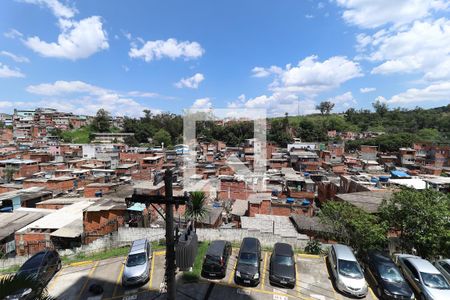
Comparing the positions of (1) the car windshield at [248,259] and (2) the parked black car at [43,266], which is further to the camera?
(1) the car windshield at [248,259]

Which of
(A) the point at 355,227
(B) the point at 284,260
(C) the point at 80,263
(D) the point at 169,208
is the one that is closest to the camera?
(D) the point at 169,208

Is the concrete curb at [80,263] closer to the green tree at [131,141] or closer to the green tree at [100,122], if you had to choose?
the green tree at [131,141]

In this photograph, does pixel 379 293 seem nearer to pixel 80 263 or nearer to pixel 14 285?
pixel 14 285

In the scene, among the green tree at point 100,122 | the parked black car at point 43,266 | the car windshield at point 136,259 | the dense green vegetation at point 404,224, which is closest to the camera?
the parked black car at point 43,266

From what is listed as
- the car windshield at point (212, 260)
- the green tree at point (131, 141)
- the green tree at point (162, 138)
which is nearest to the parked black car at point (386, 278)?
the car windshield at point (212, 260)

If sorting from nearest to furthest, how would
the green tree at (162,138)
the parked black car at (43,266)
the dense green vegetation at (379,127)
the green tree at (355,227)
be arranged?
the parked black car at (43,266), the green tree at (355,227), the dense green vegetation at (379,127), the green tree at (162,138)

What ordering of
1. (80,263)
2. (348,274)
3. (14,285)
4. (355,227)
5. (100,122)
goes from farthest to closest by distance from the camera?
(100,122) < (355,227) < (80,263) < (348,274) < (14,285)

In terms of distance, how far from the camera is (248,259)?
12.6 metres

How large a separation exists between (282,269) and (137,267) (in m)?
6.51

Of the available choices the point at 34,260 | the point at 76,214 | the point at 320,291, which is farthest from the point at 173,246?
the point at 76,214

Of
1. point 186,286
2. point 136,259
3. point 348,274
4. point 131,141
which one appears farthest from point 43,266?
point 131,141

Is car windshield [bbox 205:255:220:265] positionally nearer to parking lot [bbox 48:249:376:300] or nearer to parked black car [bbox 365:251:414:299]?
parking lot [bbox 48:249:376:300]

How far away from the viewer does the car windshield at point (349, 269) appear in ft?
38.3

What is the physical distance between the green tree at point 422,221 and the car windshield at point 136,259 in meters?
13.6
